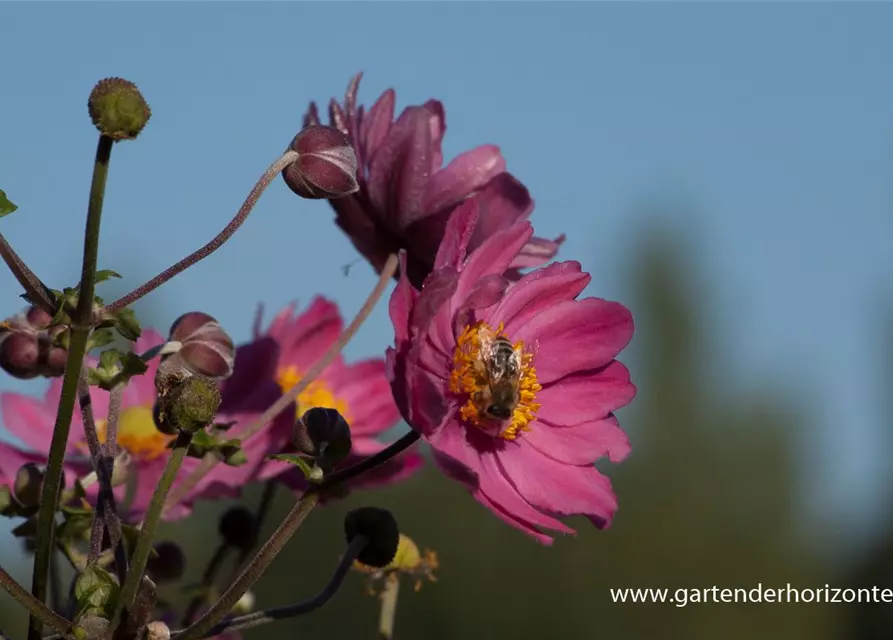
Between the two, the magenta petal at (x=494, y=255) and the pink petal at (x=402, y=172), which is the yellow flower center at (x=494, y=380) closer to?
the magenta petal at (x=494, y=255)

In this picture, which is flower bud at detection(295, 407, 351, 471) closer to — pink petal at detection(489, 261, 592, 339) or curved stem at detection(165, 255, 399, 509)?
curved stem at detection(165, 255, 399, 509)

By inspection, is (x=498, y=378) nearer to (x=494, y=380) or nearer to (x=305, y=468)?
(x=494, y=380)

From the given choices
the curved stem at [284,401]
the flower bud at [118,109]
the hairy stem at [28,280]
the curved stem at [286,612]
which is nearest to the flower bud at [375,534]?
the curved stem at [286,612]

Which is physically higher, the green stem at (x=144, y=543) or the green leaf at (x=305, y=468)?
the green leaf at (x=305, y=468)

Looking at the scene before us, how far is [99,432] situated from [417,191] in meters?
0.72

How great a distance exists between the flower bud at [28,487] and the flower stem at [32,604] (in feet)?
1.28

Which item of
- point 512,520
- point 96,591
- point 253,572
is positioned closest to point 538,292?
point 512,520

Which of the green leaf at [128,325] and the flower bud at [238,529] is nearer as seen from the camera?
the green leaf at [128,325]

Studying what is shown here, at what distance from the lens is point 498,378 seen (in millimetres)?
1838

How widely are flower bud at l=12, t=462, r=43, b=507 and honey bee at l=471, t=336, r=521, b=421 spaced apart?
55 centimetres

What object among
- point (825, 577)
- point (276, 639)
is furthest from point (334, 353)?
point (825, 577)

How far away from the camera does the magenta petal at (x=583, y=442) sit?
75.1 inches

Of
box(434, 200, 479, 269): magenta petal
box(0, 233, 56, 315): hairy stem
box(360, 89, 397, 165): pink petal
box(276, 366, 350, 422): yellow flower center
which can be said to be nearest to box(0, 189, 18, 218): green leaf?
box(0, 233, 56, 315): hairy stem

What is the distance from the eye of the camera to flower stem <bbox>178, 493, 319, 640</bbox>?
1.50 metres
